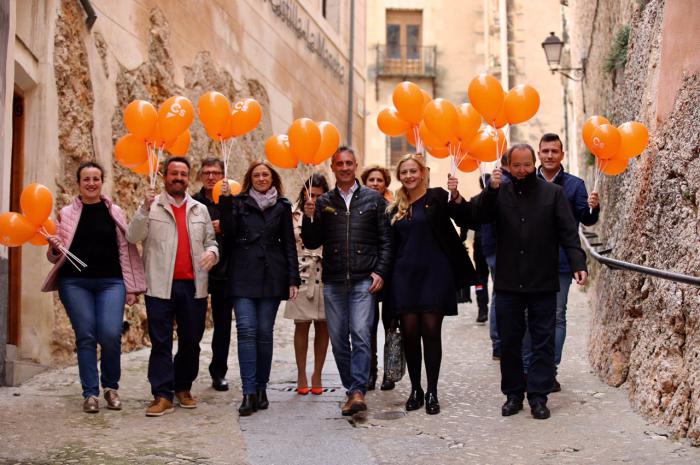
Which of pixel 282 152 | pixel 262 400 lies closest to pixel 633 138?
pixel 282 152

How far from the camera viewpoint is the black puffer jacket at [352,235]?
6289mm

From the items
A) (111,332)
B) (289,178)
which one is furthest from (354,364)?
(289,178)

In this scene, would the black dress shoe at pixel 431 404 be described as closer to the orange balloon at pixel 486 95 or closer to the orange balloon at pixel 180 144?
the orange balloon at pixel 486 95

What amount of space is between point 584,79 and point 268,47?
4.66 meters

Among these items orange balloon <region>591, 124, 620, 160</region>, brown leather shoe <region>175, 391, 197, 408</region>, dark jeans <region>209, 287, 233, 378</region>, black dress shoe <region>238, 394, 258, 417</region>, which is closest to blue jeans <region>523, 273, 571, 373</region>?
orange balloon <region>591, 124, 620, 160</region>

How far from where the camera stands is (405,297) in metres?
6.15

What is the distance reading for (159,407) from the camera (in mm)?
6086

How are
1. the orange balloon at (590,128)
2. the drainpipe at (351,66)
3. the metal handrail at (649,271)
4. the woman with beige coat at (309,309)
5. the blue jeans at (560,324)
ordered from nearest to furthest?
the metal handrail at (649,271) < the orange balloon at (590,128) < the blue jeans at (560,324) < the woman with beige coat at (309,309) < the drainpipe at (351,66)

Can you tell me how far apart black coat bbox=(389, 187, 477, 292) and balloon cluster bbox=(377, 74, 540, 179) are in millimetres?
266

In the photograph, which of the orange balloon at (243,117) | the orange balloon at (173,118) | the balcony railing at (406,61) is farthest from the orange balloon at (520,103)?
the balcony railing at (406,61)

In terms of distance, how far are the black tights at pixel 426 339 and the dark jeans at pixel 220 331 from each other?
1.60 meters

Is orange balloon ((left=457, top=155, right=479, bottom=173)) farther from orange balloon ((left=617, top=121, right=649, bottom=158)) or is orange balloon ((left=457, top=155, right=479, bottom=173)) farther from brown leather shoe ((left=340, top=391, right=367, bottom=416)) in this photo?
brown leather shoe ((left=340, top=391, right=367, bottom=416))

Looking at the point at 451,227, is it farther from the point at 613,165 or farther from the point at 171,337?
the point at 171,337

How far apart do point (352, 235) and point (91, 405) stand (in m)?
2.06
